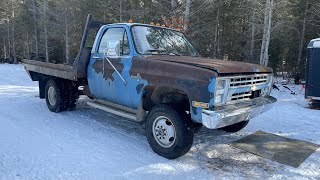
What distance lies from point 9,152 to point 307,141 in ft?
17.8

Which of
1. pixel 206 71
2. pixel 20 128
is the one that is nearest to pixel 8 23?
pixel 20 128

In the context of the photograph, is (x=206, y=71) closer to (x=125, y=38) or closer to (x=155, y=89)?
(x=155, y=89)

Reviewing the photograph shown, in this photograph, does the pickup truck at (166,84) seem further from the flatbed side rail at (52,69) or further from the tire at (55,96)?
the tire at (55,96)

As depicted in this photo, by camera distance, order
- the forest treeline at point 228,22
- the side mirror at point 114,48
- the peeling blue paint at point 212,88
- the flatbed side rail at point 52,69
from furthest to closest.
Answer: the forest treeline at point 228,22, the flatbed side rail at point 52,69, the side mirror at point 114,48, the peeling blue paint at point 212,88

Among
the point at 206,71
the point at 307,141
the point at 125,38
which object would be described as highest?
the point at 125,38

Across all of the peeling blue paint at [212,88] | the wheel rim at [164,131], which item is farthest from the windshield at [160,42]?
the peeling blue paint at [212,88]

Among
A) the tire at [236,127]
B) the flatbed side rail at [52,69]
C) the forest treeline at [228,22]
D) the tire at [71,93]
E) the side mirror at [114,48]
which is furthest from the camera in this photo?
the forest treeline at [228,22]

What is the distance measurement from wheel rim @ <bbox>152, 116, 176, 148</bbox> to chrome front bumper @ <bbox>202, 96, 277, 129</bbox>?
72cm

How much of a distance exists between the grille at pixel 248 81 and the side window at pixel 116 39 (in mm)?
2017

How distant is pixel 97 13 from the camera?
25906mm

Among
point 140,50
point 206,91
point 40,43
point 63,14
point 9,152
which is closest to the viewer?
point 206,91

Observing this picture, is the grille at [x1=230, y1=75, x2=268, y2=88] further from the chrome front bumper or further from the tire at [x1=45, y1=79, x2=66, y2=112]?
the tire at [x1=45, y1=79, x2=66, y2=112]

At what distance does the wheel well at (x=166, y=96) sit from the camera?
4.51 meters

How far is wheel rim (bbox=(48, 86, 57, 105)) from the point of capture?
23.3ft
